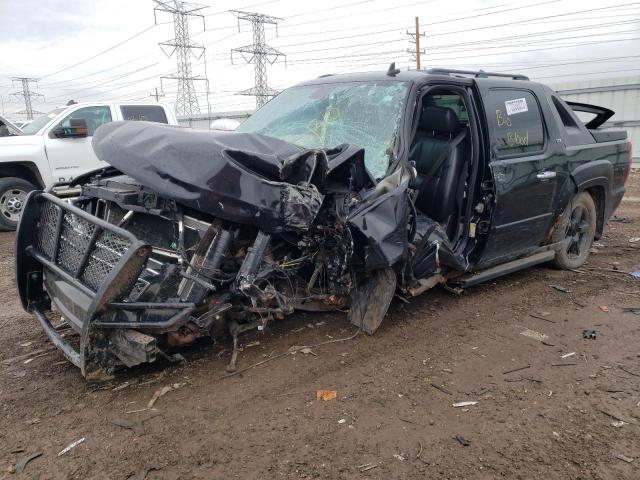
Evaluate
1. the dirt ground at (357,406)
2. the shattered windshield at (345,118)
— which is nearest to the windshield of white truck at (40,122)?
the dirt ground at (357,406)

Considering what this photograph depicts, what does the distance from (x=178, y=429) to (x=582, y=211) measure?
195 inches

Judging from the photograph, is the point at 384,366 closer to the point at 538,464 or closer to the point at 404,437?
the point at 404,437

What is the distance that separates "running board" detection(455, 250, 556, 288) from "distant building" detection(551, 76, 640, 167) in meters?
14.8

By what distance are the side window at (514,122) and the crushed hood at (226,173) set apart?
80.4 inches

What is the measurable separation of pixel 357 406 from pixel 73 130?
7125 millimetres

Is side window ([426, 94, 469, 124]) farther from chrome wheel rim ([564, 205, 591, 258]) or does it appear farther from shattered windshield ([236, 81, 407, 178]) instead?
chrome wheel rim ([564, 205, 591, 258])

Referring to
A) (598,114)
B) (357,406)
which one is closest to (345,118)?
(357,406)

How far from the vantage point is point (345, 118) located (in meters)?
4.30

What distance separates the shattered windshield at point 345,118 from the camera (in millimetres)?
4043

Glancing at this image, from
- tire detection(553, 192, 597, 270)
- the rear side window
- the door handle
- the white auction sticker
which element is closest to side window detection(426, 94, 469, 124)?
the white auction sticker

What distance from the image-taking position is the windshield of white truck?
29.7ft

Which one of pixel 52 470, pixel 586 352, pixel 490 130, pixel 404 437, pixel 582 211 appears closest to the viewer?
pixel 52 470

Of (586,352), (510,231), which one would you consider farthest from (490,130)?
(586,352)

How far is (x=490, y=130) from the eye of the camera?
4.54 metres
